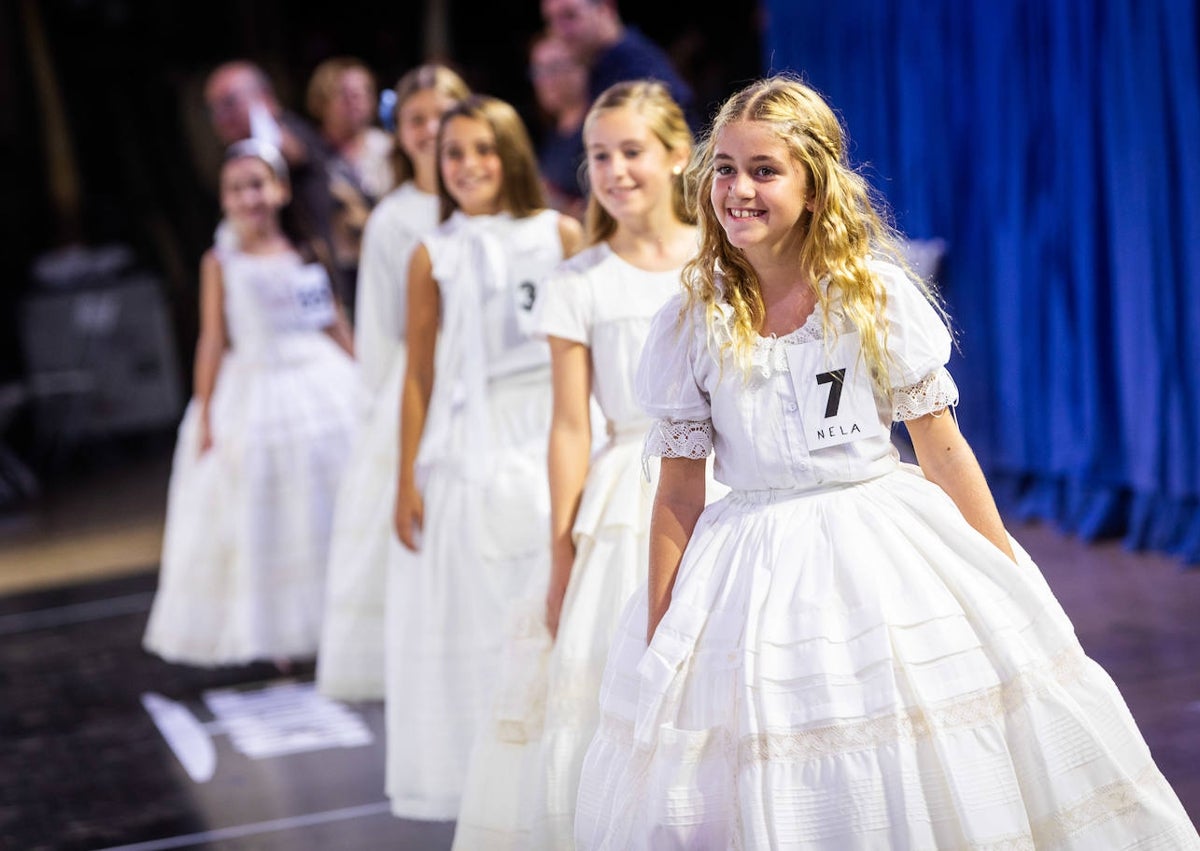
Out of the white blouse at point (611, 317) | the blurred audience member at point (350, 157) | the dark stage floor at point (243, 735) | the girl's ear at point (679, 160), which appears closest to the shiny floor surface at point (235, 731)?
the dark stage floor at point (243, 735)

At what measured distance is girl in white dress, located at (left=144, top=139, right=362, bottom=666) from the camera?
4.88 meters

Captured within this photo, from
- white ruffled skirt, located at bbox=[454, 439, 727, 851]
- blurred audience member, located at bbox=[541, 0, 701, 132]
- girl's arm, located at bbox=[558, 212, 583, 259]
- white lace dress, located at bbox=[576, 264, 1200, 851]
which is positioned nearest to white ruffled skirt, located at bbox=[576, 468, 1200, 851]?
white lace dress, located at bbox=[576, 264, 1200, 851]

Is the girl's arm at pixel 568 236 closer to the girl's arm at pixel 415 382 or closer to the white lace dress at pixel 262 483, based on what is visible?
the girl's arm at pixel 415 382

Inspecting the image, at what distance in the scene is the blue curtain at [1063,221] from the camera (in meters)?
4.75

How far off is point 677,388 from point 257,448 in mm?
3076

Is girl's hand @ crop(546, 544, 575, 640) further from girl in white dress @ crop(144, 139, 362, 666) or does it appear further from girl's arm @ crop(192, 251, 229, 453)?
girl's arm @ crop(192, 251, 229, 453)

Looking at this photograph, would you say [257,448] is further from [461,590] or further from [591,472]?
[591,472]

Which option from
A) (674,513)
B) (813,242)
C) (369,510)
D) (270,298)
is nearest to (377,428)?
(369,510)

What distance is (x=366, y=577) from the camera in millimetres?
4234

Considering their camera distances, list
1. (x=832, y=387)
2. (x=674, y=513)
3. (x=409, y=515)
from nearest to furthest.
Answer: (x=832, y=387)
(x=674, y=513)
(x=409, y=515)

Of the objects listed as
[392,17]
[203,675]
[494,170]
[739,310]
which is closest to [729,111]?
[739,310]

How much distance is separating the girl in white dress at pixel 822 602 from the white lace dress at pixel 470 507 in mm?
988

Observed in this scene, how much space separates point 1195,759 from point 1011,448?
2.72m

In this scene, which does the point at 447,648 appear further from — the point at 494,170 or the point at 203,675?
the point at 203,675
